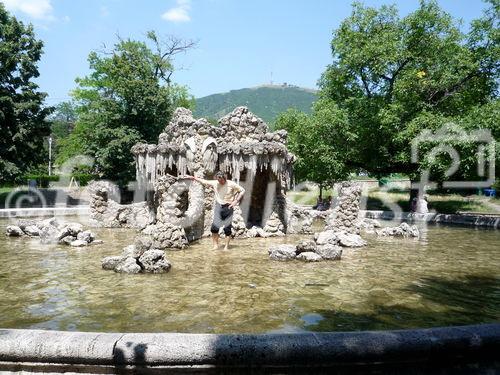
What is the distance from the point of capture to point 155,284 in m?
6.63

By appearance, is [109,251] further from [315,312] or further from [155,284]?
[315,312]

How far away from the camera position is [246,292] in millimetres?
6195

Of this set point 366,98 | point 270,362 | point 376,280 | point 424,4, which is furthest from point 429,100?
point 270,362

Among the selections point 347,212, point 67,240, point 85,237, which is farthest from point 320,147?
point 67,240

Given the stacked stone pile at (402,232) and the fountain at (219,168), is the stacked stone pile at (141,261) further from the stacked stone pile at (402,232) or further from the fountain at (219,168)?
the stacked stone pile at (402,232)

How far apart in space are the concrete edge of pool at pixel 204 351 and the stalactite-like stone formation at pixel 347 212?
32.2ft

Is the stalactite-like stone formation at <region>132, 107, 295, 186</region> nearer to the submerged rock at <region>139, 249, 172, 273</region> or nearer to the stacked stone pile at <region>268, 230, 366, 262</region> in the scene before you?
the stacked stone pile at <region>268, 230, 366, 262</region>

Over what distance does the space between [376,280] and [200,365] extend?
467 centimetres

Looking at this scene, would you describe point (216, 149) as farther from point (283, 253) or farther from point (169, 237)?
point (283, 253)

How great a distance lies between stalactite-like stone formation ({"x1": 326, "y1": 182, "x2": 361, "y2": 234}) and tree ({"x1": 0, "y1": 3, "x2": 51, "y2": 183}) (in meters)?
20.2

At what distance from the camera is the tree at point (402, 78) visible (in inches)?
866

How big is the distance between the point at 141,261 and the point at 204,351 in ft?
14.8

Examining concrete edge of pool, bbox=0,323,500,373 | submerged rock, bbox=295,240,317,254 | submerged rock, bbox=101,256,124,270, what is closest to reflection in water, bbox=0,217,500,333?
submerged rock, bbox=101,256,124,270

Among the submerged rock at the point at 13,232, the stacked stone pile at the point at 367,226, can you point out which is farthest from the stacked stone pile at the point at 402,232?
the submerged rock at the point at 13,232
